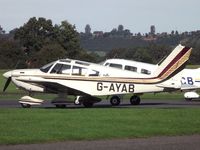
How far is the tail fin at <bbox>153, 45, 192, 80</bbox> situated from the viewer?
31.1 meters

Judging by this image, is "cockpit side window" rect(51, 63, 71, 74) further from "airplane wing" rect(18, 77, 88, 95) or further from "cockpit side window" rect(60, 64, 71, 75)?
"airplane wing" rect(18, 77, 88, 95)

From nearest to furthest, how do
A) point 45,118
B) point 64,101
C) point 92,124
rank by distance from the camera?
point 92,124, point 45,118, point 64,101

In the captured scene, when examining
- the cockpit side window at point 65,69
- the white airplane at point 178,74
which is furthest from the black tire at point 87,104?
the white airplane at point 178,74

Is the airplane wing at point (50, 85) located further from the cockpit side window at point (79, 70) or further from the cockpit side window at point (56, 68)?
the cockpit side window at point (79, 70)

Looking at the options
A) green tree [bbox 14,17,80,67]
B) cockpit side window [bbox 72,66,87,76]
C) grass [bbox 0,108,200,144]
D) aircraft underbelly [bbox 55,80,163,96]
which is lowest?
grass [bbox 0,108,200,144]

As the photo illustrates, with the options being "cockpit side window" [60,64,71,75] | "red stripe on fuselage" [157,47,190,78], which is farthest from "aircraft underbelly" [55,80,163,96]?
"red stripe on fuselage" [157,47,190,78]

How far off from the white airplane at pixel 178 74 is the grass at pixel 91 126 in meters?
13.2

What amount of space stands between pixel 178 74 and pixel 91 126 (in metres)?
16.3

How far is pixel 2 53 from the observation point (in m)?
128

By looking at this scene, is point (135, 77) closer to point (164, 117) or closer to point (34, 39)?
point (164, 117)

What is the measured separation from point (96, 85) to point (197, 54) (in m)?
105

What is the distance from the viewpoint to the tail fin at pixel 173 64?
31.1 m

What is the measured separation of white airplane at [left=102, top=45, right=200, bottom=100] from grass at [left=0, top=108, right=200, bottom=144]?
13.2 metres

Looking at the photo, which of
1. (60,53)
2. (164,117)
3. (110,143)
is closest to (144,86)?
(164,117)
